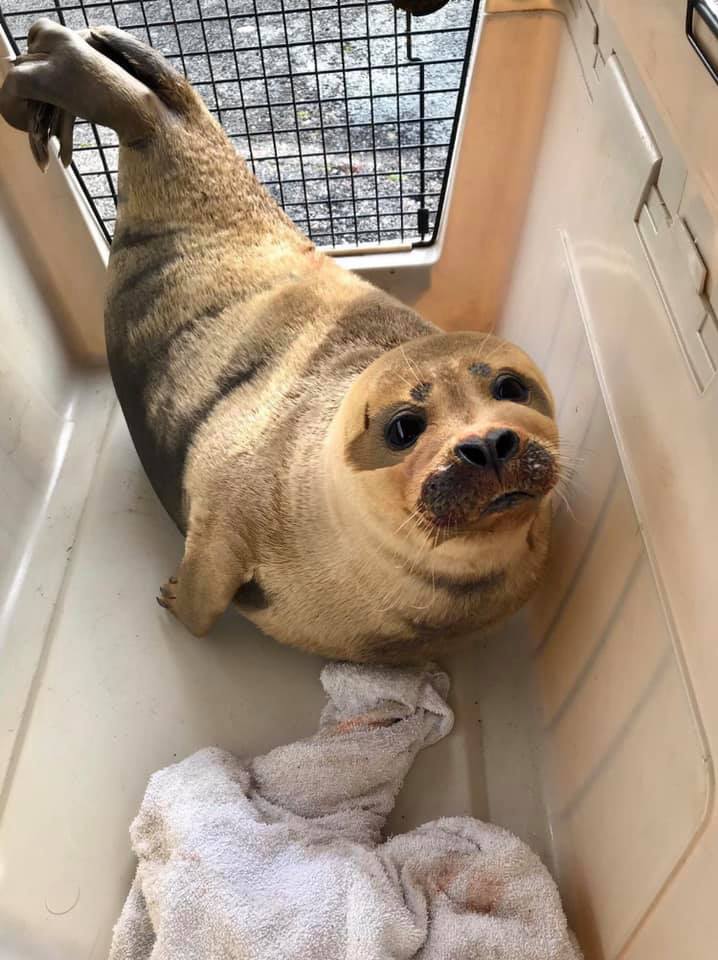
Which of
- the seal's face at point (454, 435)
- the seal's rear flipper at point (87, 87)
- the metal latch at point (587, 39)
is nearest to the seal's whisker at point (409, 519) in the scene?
the seal's face at point (454, 435)

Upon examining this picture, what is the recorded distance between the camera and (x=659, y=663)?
80 centimetres

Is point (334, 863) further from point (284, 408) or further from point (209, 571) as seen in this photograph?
point (284, 408)

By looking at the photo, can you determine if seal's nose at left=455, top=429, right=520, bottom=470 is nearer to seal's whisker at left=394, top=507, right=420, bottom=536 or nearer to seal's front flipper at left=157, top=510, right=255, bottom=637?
seal's whisker at left=394, top=507, right=420, bottom=536

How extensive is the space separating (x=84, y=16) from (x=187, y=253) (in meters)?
0.50

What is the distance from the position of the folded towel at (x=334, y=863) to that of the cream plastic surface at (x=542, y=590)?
2.9 inches

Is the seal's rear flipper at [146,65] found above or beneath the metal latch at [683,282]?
above

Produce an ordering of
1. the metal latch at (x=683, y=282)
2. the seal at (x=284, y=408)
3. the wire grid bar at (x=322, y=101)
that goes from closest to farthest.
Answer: the metal latch at (x=683, y=282), the seal at (x=284, y=408), the wire grid bar at (x=322, y=101)

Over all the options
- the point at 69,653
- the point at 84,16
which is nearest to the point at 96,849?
the point at 69,653

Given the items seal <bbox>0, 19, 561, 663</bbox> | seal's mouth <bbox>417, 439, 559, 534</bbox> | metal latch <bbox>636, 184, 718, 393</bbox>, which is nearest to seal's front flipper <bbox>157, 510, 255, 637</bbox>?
seal <bbox>0, 19, 561, 663</bbox>

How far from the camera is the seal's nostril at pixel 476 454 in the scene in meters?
0.75

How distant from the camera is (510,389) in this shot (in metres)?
0.89

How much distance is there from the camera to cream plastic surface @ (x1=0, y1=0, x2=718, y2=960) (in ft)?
2.49

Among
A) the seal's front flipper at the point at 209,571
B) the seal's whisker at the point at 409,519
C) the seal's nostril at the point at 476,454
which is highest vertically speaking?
the seal's nostril at the point at 476,454

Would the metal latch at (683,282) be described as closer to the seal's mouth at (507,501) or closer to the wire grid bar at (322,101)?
the seal's mouth at (507,501)
